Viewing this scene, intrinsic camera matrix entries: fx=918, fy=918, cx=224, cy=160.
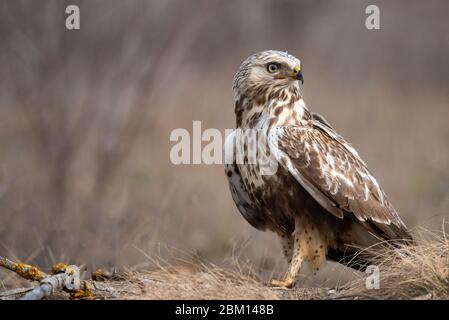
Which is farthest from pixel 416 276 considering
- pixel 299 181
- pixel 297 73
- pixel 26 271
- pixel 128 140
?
pixel 128 140

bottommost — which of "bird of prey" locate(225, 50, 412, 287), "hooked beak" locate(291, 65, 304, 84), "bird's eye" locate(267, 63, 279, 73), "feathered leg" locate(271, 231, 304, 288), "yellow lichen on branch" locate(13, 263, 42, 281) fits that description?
"feathered leg" locate(271, 231, 304, 288)

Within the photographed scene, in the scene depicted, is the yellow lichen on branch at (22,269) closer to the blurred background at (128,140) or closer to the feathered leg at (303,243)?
the feathered leg at (303,243)

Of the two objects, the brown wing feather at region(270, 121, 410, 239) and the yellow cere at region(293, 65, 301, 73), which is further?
the yellow cere at region(293, 65, 301, 73)

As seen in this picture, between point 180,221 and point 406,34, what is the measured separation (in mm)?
8244

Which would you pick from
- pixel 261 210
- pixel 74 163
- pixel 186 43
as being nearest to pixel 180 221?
pixel 74 163

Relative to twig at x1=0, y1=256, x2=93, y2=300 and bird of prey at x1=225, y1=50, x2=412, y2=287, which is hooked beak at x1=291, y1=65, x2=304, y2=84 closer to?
bird of prey at x1=225, y1=50, x2=412, y2=287

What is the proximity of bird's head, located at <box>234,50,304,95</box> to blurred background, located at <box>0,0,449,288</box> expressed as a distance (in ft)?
4.71

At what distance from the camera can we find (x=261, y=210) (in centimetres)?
659

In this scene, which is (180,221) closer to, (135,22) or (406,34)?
(135,22)

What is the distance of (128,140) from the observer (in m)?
10.7

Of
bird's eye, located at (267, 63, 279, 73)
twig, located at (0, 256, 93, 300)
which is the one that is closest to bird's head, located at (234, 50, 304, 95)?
bird's eye, located at (267, 63, 279, 73)

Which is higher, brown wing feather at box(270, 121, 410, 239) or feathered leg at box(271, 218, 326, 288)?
brown wing feather at box(270, 121, 410, 239)

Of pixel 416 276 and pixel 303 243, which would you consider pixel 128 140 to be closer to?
pixel 303 243

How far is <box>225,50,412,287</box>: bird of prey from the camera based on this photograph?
629 centimetres
